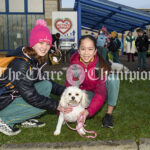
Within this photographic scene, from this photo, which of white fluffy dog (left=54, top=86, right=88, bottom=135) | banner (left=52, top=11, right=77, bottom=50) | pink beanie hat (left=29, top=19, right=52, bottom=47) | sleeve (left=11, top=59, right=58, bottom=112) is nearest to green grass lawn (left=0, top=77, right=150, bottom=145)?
white fluffy dog (left=54, top=86, right=88, bottom=135)

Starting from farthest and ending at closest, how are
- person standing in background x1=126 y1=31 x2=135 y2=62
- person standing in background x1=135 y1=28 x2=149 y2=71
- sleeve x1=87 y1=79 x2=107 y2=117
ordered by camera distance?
person standing in background x1=126 y1=31 x2=135 y2=62, person standing in background x1=135 y1=28 x2=149 y2=71, sleeve x1=87 y1=79 x2=107 y2=117

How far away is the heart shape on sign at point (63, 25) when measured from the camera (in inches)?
521

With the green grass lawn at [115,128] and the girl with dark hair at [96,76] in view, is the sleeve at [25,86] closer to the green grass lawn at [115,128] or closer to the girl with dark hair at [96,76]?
the green grass lawn at [115,128]

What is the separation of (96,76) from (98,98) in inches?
14.8

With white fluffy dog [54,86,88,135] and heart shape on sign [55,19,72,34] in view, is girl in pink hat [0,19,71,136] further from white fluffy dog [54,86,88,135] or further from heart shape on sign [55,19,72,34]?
heart shape on sign [55,19,72,34]

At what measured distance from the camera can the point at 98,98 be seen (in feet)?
11.3

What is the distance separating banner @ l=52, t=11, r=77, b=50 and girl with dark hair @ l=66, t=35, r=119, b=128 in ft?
32.5

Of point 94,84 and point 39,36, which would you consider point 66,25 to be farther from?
point 39,36

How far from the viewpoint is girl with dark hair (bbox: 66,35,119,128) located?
344 centimetres

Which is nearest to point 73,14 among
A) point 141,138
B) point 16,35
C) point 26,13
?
point 26,13

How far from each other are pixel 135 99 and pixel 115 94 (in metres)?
1.99

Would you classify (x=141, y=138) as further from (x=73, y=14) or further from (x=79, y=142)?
(x=73, y=14)

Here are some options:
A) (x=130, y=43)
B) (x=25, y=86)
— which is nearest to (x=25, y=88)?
(x=25, y=86)

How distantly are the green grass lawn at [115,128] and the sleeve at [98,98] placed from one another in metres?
0.31
